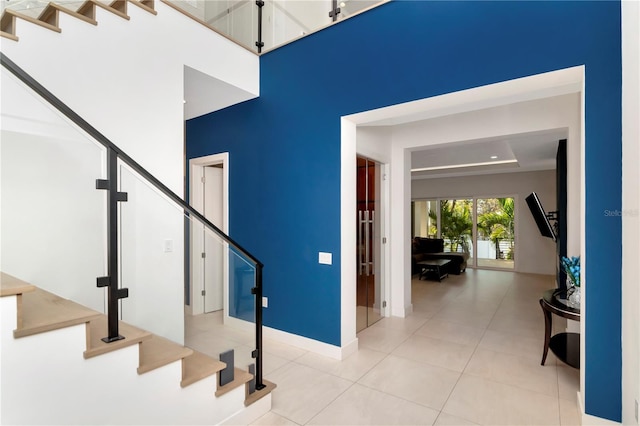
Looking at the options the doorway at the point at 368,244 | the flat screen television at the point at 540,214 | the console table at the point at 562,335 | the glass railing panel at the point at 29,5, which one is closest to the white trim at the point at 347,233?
the doorway at the point at 368,244

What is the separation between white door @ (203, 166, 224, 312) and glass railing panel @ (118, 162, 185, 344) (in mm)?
320

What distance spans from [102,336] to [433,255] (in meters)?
8.02

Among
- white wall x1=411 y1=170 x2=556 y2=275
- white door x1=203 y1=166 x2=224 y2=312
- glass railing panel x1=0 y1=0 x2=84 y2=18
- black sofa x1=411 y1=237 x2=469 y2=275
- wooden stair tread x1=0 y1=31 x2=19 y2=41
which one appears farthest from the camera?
white wall x1=411 y1=170 x2=556 y2=275

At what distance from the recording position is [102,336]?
1752 millimetres

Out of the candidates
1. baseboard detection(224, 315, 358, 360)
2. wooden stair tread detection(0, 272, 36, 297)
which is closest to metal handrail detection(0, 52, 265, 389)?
wooden stair tread detection(0, 272, 36, 297)

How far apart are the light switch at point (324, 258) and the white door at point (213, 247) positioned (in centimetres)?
100

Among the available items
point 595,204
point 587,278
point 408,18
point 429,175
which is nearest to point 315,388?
point 587,278

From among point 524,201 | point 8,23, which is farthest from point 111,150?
point 524,201

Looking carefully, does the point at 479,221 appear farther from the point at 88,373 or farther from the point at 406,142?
the point at 88,373

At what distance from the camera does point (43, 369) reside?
57.6 inches

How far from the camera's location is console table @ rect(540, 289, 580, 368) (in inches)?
108

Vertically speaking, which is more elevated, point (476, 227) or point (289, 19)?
point (289, 19)

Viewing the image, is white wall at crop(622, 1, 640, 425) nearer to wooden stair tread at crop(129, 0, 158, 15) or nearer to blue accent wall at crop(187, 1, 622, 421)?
blue accent wall at crop(187, 1, 622, 421)

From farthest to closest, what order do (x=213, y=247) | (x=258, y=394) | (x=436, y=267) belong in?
1. (x=436, y=267)
2. (x=213, y=247)
3. (x=258, y=394)
